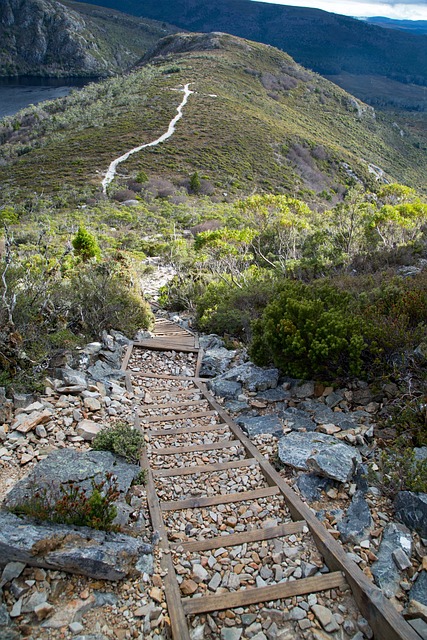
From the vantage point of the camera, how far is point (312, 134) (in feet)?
220

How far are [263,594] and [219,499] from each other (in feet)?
3.88

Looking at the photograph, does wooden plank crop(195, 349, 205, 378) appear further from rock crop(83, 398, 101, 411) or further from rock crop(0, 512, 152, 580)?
rock crop(0, 512, 152, 580)

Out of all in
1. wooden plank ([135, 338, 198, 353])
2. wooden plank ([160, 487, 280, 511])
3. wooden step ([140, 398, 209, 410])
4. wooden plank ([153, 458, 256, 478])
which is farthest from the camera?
wooden plank ([135, 338, 198, 353])

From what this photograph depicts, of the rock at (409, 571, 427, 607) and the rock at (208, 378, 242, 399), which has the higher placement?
the rock at (409, 571, 427, 607)

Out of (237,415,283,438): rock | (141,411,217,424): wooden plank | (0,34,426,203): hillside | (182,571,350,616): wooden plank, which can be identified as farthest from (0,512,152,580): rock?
(0,34,426,203): hillside

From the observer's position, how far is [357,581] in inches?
124

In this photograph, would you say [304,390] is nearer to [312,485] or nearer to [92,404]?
[312,485]

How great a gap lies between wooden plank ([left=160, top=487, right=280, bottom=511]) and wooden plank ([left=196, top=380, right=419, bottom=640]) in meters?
0.15

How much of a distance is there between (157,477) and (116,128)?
2288 inches

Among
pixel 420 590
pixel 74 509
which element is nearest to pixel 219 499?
pixel 74 509

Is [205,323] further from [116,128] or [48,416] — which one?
[116,128]

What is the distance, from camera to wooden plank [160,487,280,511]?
4.20 metres

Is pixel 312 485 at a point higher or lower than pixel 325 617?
lower

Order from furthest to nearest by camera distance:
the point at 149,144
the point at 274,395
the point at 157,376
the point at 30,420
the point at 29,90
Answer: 1. the point at 29,90
2. the point at 149,144
3. the point at 157,376
4. the point at 274,395
5. the point at 30,420
